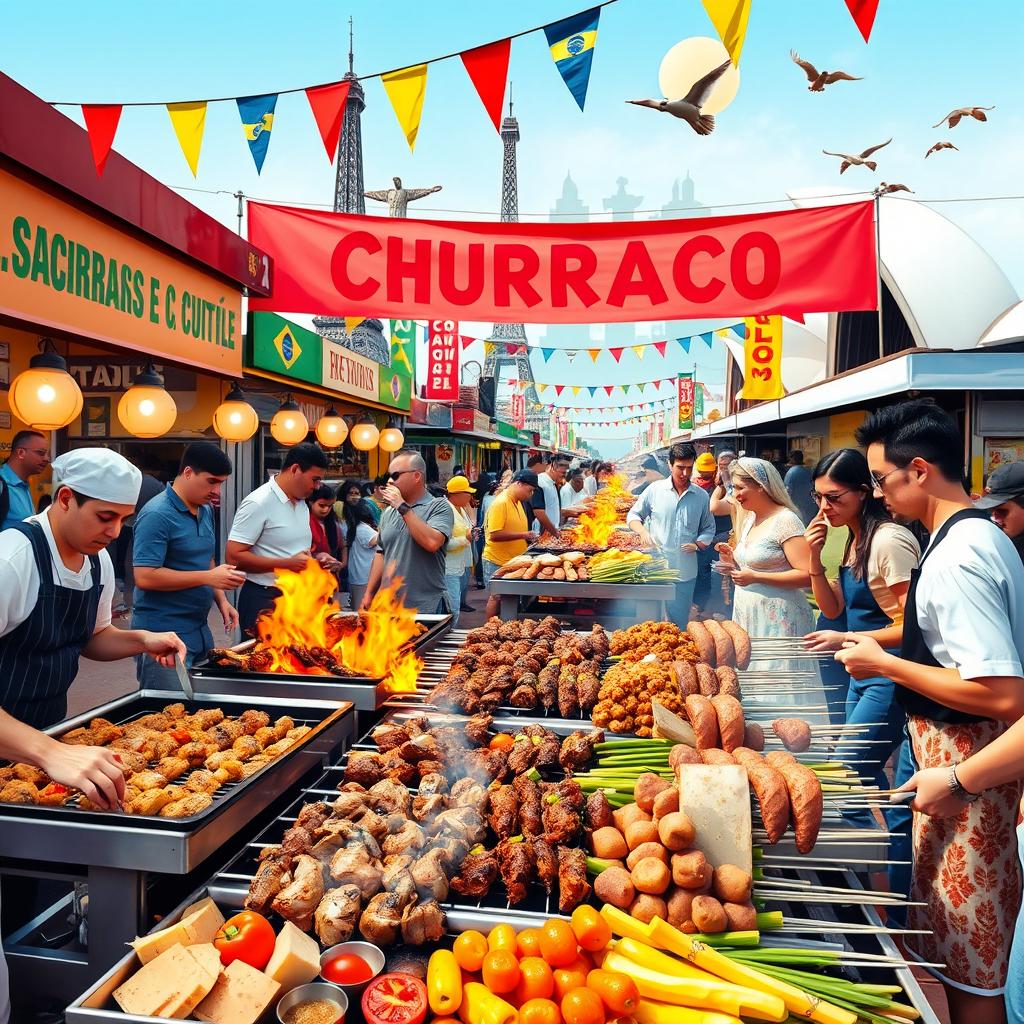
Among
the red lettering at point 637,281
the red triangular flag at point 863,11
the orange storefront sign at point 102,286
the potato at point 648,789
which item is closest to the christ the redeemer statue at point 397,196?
the orange storefront sign at point 102,286

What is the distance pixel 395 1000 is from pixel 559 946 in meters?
0.45

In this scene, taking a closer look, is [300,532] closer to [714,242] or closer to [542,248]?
[542,248]

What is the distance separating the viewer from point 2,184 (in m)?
5.11

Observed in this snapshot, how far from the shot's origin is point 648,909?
6.91 feet

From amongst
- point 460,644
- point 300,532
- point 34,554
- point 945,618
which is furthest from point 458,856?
point 300,532

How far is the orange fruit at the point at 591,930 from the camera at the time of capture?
6.50 ft

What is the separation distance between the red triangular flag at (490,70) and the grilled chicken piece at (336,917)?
4.62 meters

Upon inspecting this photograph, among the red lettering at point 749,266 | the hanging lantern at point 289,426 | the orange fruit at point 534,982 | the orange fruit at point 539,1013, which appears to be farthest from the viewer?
the hanging lantern at point 289,426

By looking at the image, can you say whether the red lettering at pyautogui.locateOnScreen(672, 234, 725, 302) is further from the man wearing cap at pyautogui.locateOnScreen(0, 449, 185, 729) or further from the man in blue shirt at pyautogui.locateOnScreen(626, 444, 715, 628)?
the man wearing cap at pyautogui.locateOnScreen(0, 449, 185, 729)

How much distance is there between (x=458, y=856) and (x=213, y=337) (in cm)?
785

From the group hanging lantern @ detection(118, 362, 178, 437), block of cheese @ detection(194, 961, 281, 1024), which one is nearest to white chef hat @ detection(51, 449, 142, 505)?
block of cheese @ detection(194, 961, 281, 1024)

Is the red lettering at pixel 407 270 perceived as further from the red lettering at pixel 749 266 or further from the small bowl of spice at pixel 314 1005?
the small bowl of spice at pixel 314 1005

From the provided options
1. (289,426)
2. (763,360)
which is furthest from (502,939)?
(763,360)

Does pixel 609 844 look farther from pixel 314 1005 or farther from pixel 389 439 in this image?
pixel 389 439
